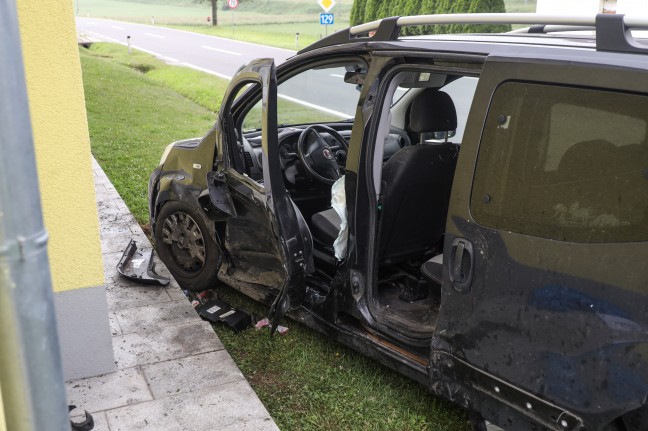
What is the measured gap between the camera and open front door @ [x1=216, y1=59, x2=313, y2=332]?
12.3 feet

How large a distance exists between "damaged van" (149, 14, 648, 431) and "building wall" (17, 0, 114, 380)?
958 mm

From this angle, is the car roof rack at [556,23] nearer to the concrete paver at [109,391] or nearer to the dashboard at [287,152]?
the dashboard at [287,152]

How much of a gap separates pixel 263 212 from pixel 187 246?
3.82 ft

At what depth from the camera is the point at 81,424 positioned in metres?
3.25

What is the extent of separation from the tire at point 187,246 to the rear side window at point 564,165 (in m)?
2.39

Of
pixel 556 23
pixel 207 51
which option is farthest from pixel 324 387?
pixel 207 51

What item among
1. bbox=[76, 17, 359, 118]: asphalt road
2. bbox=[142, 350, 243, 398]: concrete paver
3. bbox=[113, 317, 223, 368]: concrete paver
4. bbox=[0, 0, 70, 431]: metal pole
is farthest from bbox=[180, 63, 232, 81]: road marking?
bbox=[0, 0, 70, 431]: metal pole

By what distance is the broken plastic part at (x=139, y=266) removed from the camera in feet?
15.6

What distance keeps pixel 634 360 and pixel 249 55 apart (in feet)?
84.2

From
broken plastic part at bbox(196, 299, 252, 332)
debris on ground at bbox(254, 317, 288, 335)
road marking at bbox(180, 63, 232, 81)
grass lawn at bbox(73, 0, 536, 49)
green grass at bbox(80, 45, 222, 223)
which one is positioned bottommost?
grass lawn at bbox(73, 0, 536, 49)

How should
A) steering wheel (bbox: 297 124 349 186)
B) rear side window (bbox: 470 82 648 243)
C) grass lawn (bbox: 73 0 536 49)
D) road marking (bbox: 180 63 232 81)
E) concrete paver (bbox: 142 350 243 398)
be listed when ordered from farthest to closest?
1. grass lawn (bbox: 73 0 536 49)
2. road marking (bbox: 180 63 232 81)
3. steering wheel (bbox: 297 124 349 186)
4. concrete paver (bbox: 142 350 243 398)
5. rear side window (bbox: 470 82 648 243)

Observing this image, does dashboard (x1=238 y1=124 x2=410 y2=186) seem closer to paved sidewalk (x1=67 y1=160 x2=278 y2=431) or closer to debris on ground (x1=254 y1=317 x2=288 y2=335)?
debris on ground (x1=254 y1=317 x2=288 y2=335)

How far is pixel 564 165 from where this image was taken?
105 inches

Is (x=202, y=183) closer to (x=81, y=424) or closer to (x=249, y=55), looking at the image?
(x=81, y=424)
